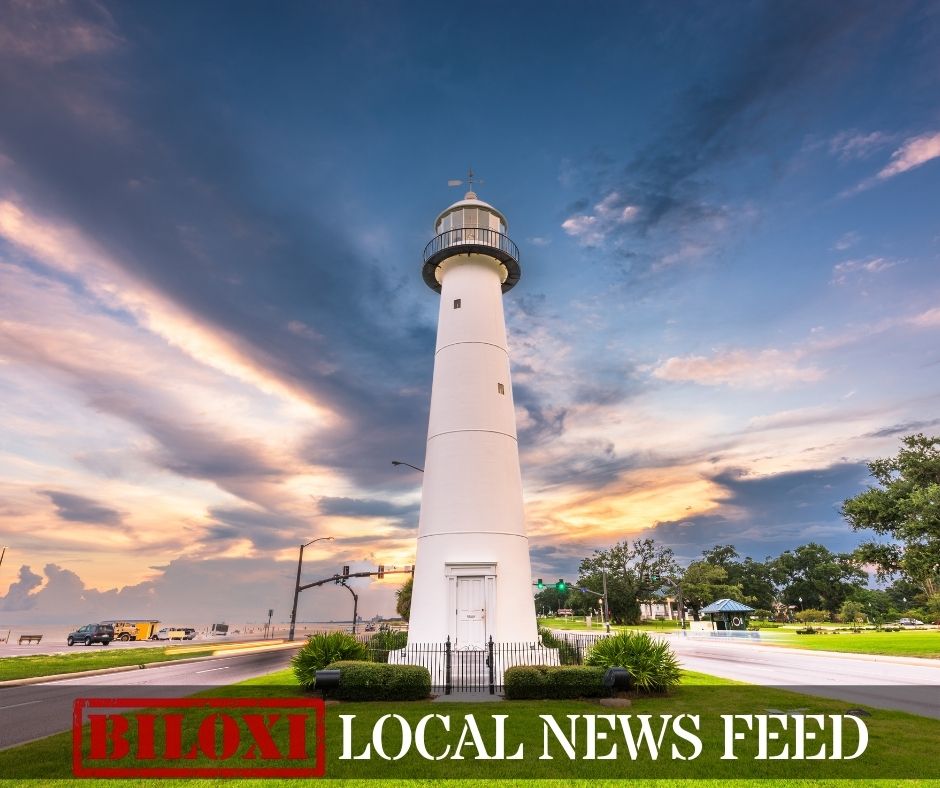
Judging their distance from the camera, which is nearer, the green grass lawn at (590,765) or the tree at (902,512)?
the green grass lawn at (590,765)

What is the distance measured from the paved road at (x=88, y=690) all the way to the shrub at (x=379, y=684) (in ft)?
17.1

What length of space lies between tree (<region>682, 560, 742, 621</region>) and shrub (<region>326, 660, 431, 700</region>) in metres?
79.8

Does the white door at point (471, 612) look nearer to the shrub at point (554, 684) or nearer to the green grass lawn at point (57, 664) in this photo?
the shrub at point (554, 684)

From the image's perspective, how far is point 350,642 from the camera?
60.5 feet

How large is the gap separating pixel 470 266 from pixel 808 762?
1954cm

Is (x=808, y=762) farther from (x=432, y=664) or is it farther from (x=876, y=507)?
(x=876, y=507)

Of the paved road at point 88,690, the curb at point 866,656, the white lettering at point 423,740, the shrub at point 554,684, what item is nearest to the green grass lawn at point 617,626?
the curb at point 866,656

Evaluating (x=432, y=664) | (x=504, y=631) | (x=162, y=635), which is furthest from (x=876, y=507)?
(x=162, y=635)

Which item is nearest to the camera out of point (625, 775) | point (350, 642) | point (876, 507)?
point (625, 775)

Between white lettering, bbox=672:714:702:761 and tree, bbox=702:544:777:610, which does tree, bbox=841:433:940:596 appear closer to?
white lettering, bbox=672:714:702:761

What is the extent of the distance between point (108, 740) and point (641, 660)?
13016 mm

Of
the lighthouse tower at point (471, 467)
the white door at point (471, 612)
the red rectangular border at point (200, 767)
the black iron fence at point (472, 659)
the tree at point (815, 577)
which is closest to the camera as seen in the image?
the red rectangular border at point (200, 767)

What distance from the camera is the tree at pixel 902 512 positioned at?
30516 mm

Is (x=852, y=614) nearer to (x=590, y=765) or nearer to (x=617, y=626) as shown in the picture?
(x=617, y=626)
